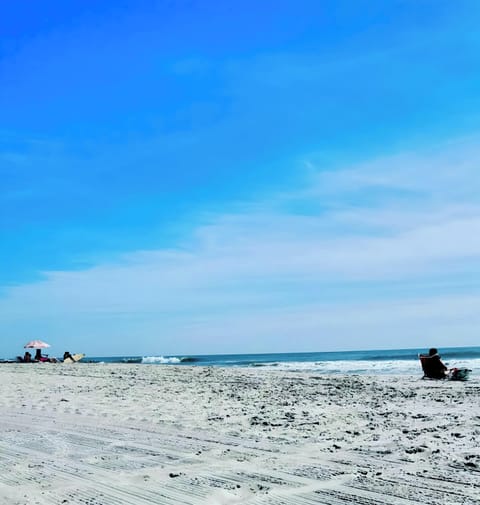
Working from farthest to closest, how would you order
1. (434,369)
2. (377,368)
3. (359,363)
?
1. (359,363)
2. (377,368)
3. (434,369)

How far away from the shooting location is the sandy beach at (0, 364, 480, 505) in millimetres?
4109

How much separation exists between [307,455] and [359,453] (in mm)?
550

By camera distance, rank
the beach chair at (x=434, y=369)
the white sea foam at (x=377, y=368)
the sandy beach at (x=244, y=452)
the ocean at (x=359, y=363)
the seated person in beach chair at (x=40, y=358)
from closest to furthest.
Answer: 1. the sandy beach at (x=244, y=452)
2. the beach chair at (x=434, y=369)
3. the white sea foam at (x=377, y=368)
4. the ocean at (x=359, y=363)
5. the seated person in beach chair at (x=40, y=358)

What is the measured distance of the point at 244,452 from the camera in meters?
5.55

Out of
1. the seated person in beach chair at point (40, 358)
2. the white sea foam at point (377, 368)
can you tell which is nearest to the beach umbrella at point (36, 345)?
the seated person in beach chair at point (40, 358)

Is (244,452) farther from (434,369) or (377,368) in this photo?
(377,368)

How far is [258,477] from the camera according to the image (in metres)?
4.55

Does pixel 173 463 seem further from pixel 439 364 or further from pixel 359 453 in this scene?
pixel 439 364

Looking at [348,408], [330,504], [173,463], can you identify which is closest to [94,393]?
[348,408]

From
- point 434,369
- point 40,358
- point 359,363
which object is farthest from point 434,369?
point 40,358

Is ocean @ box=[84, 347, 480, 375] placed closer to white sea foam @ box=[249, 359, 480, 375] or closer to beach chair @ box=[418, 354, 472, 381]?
white sea foam @ box=[249, 359, 480, 375]

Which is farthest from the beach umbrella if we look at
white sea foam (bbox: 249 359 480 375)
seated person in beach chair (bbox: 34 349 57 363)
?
white sea foam (bbox: 249 359 480 375)

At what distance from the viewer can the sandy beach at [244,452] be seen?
162 inches

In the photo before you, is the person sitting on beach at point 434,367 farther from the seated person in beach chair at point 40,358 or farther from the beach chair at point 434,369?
the seated person in beach chair at point 40,358
